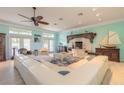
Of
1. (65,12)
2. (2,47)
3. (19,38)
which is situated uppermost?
(65,12)

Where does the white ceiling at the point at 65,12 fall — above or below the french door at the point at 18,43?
above

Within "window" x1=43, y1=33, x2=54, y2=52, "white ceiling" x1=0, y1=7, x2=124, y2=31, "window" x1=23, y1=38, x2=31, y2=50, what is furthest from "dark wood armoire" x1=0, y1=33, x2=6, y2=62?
"window" x1=43, y1=33, x2=54, y2=52

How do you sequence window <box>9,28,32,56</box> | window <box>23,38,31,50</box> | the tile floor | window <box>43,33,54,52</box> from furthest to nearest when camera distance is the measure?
window <box>43,33,54,52</box> → window <box>23,38,31,50</box> → window <box>9,28,32,56</box> → the tile floor

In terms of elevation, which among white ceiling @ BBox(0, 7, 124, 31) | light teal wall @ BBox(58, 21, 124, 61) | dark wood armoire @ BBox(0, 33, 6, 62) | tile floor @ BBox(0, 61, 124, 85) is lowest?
tile floor @ BBox(0, 61, 124, 85)

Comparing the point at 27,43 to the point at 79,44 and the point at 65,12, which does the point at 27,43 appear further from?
the point at 65,12

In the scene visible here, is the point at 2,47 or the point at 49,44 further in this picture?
the point at 49,44

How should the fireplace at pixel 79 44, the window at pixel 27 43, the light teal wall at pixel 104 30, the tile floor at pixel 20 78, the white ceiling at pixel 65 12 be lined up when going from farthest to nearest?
1. the fireplace at pixel 79 44
2. the window at pixel 27 43
3. the light teal wall at pixel 104 30
4. the white ceiling at pixel 65 12
5. the tile floor at pixel 20 78

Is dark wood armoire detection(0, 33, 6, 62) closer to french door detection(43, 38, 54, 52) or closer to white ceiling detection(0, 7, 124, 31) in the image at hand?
white ceiling detection(0, 7, 124, 31)

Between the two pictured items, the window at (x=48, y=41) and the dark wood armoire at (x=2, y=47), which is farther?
the window at (x=48, y=41)

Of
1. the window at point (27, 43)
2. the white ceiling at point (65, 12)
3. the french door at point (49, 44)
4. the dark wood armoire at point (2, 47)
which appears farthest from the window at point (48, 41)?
the white ceiling at point (65, 12)

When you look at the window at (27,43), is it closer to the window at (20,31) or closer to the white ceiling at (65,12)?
the window at (20,31)

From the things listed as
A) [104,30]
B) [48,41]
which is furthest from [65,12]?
[48,41]
